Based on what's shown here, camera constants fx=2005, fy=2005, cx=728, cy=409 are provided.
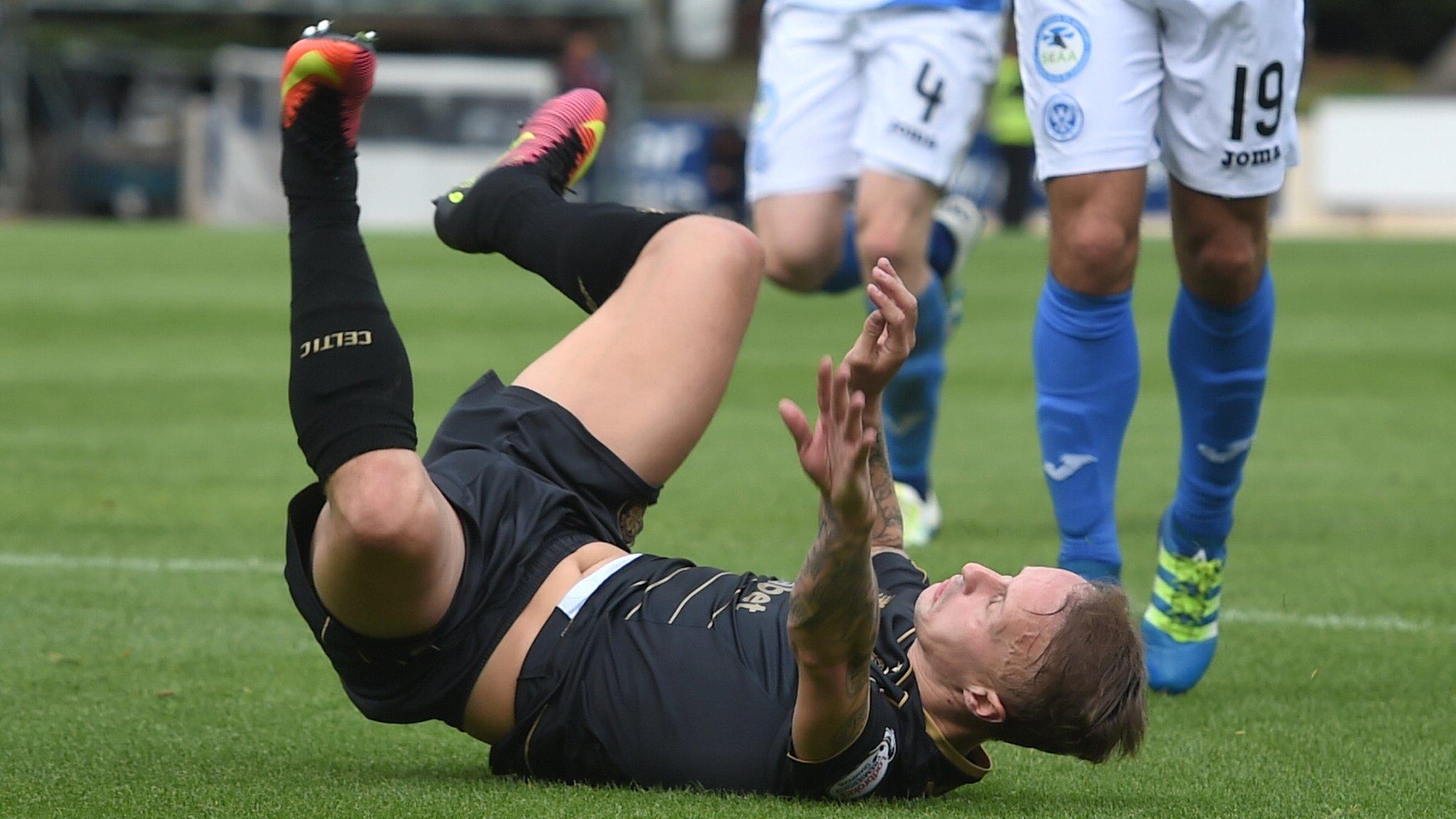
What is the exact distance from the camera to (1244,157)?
3.67 m

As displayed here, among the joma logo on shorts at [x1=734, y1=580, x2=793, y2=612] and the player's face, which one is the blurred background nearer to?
the joma logo on shorts at [x1=734, y1=580, x2=793, y2=612]

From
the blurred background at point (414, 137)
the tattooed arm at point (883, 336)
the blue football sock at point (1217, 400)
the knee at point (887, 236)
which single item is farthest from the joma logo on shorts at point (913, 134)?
the blurred background at point (414, 137)

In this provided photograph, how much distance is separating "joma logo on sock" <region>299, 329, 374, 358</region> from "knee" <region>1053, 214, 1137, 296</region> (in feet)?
4.85

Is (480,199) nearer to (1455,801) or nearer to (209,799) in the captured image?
(209,799)

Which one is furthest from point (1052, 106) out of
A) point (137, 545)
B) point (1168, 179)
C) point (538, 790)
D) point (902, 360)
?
point (137, 545)

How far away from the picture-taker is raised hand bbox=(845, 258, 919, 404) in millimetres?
2455

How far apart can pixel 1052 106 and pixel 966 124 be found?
69.8 inches

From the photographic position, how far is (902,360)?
249 centimetres

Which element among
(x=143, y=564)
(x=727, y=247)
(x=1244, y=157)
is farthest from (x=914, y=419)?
(x=727, y=247)

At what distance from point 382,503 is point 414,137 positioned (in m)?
21.5

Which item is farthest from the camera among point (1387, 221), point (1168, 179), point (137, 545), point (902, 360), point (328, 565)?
point (1387, 221)

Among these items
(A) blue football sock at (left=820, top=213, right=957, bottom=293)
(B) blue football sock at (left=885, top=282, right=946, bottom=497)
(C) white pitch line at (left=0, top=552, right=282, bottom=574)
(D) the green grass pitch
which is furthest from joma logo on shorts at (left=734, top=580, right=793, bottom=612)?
(A) blue football sock at (left=820, top=213, right=957, bottom=293)

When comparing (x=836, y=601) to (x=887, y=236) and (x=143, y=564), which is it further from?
(x=887, y=236)

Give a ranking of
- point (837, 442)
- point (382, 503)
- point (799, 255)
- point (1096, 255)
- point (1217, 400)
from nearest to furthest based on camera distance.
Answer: point (837, 442) → point (382, 503) → point (1096, 255) → point (1217, 400) → point (799, 255)
